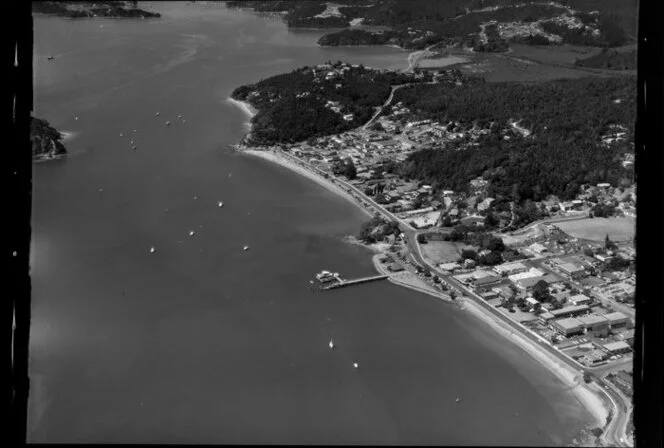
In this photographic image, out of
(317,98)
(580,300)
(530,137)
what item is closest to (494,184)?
(530,137)

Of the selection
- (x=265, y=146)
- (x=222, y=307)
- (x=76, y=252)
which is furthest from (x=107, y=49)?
(x=222, y=307)

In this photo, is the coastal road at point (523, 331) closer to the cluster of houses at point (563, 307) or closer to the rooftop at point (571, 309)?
the cluster of houses at point (563, 307)

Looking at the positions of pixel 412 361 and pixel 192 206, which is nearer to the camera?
pixel 412 361

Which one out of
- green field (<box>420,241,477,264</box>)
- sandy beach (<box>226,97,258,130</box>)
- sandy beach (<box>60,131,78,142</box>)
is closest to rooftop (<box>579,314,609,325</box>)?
green field (<box>420,241,477,264</box>)

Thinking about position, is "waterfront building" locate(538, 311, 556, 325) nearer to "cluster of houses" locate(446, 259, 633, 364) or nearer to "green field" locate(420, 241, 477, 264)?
"cluster of houses" locate(446, 259, 633, 364)

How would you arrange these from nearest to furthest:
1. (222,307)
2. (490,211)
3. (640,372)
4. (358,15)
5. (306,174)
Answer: (640,372) → (222,307) → (490,211) → (306,174) → (358,15)

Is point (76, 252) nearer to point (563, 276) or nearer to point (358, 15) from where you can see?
point (563, 276)

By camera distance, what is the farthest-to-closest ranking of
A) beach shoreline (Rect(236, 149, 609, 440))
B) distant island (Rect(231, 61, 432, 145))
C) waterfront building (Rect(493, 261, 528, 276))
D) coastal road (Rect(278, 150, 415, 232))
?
distant island (Rect(231, 61, 432, 145)) → coastal road (Rect(278, 150, 415, 232)) → waterfront building (Rect(493, 261, 528, 276)) → beach shoreline (Rect(236, 149, 609, 440))
